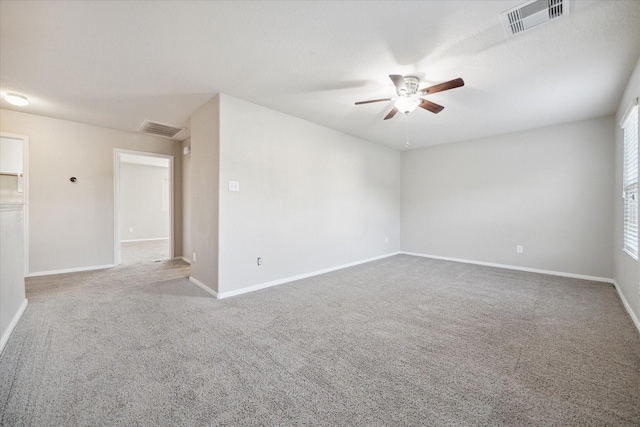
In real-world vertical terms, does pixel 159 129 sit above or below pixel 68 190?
above

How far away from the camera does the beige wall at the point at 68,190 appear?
13.5 ft

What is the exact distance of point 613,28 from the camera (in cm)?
201

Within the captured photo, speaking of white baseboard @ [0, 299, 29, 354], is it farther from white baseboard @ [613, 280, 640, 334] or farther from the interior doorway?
white baseboard @ [613, 280, 640, 334]

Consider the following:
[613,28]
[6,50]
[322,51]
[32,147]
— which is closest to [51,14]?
[6,50]

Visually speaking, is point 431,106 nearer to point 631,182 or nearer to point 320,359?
point 631,182

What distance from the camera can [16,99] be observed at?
3320 mm

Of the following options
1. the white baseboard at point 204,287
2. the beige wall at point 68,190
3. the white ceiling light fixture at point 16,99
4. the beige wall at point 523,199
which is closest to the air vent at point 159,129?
the beige wall at point 68,190

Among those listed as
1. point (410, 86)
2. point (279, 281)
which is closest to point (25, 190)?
point (279, 281)

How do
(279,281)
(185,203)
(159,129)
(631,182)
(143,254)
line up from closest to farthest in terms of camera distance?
1. (631,182)
2. (279,281)
3. (159,129)
4. (185,203)
5. (143,254)

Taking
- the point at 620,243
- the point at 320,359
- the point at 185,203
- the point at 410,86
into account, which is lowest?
the point at 320,359

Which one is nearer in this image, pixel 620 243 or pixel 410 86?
pixel 410 86

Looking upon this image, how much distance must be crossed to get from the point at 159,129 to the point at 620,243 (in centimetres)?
713

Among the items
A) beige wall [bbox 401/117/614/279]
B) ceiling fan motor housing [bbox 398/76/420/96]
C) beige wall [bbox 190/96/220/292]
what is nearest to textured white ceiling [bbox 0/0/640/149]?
ceiling fan motor housing [bbox 398/76/420/96]

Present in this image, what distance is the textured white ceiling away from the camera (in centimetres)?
188
